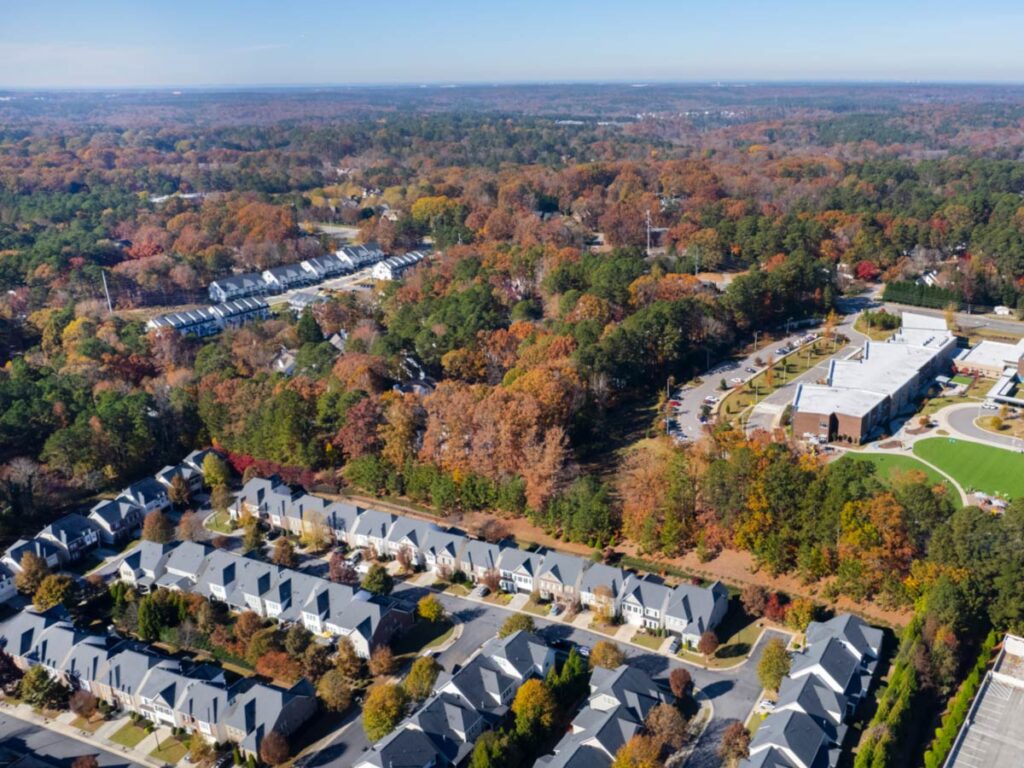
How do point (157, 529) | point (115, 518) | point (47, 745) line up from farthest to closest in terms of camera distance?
point (115, 518), point (157, 529), point (47, 745)

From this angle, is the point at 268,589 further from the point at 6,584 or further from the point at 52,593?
the point at 6,584

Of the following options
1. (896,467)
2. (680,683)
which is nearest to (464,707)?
(680,683)

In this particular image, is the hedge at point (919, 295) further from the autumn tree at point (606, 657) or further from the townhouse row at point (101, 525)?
the townhouse row at point (101, 525)

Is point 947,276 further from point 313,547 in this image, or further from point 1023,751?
point 313,547

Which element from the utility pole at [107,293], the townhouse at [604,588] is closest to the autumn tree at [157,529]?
the townhouse at [604,588]

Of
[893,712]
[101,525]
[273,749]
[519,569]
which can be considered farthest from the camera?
[101,525]

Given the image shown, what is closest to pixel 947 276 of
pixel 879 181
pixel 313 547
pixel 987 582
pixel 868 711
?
pixel 879 181

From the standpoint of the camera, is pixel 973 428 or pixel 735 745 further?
pixel 973 428
